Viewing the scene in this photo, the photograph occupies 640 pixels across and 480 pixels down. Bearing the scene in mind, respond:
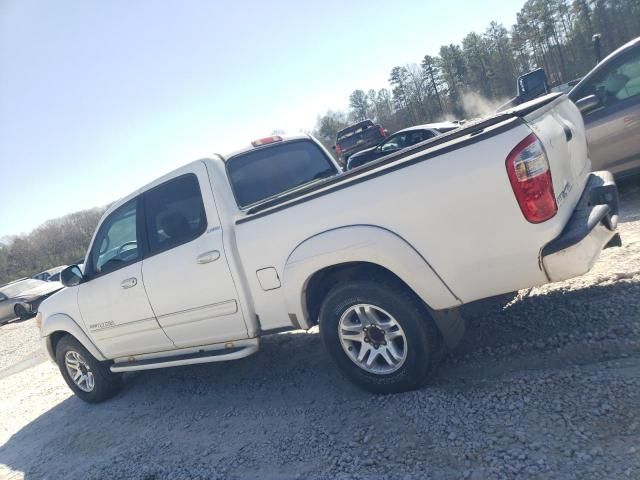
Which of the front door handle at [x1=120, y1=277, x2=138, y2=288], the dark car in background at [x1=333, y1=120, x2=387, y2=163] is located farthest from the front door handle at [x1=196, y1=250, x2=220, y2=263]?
the dark car in background at [x1=333, y1=120, x2=387, y2=163]

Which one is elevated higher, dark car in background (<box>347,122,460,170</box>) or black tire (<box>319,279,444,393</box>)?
dark car in background (<box>347,122,460,170</box>)

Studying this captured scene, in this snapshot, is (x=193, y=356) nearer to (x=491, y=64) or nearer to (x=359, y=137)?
(x=359, y=137)

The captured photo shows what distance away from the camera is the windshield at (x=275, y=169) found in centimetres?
437

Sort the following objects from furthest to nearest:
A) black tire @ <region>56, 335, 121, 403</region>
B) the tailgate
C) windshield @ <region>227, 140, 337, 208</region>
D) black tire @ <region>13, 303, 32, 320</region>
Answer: black tire @ <region>13, 303, 32, 320</region>, black tire @ <region>56, 335, 121, 403</region>, windshield @ <region>227, 140, 337, 208</region>, the tailgate

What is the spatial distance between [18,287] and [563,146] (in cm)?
1996

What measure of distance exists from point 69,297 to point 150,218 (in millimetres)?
1612

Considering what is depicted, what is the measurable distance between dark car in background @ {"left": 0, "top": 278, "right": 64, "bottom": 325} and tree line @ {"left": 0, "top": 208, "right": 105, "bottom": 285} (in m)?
27.7

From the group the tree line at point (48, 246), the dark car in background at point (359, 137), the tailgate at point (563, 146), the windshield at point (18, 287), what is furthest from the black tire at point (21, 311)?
the tree line at point (48, 246)

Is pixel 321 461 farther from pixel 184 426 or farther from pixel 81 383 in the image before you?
pixel 81 383

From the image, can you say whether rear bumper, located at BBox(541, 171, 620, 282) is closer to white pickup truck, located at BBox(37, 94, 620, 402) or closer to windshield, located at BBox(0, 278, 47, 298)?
white pickup truck, located at BBox(37, 94, 620, 402)

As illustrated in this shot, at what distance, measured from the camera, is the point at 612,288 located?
3.96 m

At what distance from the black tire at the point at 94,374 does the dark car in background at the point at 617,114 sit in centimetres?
656

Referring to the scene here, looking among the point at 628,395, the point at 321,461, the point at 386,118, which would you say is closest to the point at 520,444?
the point at 628,395

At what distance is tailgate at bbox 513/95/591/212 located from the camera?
114 inches
